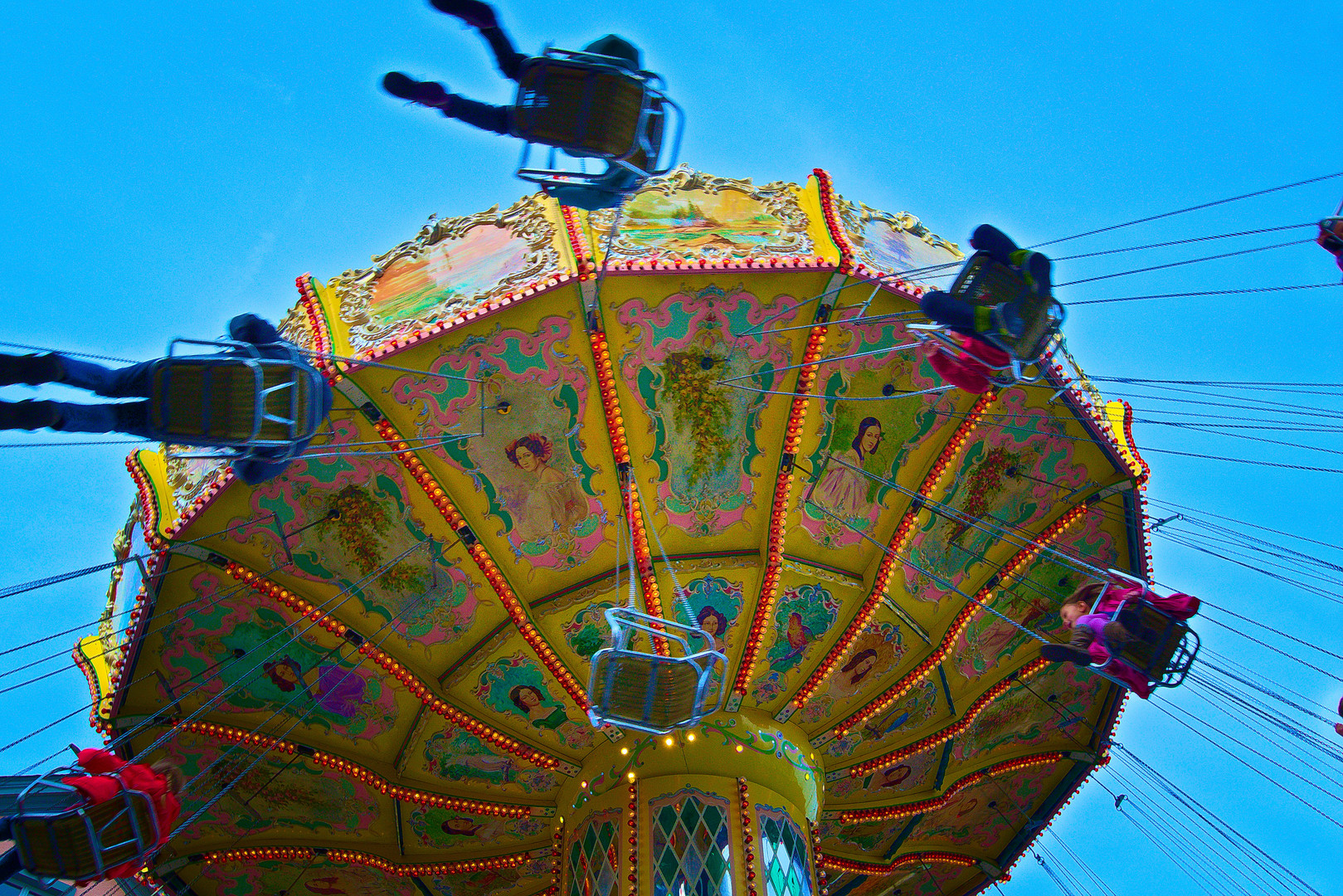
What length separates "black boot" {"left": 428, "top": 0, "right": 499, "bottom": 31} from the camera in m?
5.66

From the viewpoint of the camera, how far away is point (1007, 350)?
6.46m

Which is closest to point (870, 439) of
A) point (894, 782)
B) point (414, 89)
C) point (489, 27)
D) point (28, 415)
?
point (894, 782)

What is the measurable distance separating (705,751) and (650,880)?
4.24ft

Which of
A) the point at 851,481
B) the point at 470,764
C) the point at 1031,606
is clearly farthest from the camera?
the point at 1031,606

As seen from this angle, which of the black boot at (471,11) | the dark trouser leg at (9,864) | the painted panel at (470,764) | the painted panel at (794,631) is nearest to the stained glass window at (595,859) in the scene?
the painted panel at (470,764)

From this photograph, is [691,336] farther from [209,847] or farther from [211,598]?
[209,847]

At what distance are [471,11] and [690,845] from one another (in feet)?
23.0

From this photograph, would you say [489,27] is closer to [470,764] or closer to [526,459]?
[526,459]

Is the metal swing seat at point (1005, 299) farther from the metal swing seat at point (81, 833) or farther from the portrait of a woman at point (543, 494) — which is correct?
the metal swing seat at point (81, 833)

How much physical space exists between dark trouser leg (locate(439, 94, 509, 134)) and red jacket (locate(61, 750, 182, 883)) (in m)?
5.29

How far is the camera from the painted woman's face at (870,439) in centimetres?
880

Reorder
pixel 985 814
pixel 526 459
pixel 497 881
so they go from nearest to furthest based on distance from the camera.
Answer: pixel 526 459
pixel 497 881
pixel 985 814

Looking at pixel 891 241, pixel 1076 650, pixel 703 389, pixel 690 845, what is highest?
pixel 891 241

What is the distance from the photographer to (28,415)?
17.2ft
